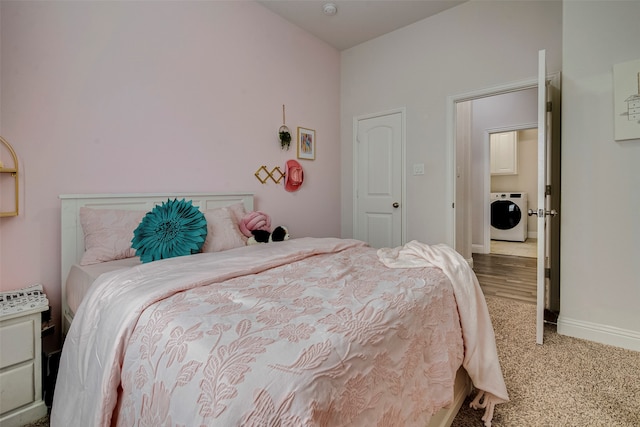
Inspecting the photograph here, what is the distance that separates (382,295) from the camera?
1.11 m

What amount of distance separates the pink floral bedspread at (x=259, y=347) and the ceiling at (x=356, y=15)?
274cm

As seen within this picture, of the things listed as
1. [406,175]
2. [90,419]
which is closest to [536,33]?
[406,175]

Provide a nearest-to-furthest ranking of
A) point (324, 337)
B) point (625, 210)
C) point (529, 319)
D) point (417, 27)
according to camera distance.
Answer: point (324, 337) < point (625, 210) < point (529, 319) < point (417, 27)

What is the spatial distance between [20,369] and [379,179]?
327cm

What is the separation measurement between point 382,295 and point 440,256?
55 centimetres

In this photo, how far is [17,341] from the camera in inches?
54.6

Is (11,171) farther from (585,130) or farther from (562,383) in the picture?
(585,130)

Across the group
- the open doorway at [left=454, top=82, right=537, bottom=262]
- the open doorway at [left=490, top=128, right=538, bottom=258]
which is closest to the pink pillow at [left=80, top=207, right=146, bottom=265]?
the open doorway at [left=454, top=82, right=537, bottom=262]

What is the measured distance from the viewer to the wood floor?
3171 mm

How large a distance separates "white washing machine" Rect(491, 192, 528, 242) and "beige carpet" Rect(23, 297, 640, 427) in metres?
4.41

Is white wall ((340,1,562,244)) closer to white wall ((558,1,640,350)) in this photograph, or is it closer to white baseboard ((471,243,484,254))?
white wall ((558,1,640,350))

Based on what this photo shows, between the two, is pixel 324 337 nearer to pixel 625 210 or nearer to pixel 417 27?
pixel 625 210

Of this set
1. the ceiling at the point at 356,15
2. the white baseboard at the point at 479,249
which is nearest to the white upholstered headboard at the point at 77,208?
the ceiling at the point at 356,15

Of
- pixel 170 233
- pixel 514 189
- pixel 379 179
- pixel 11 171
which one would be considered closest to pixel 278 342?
pixel 170 233
